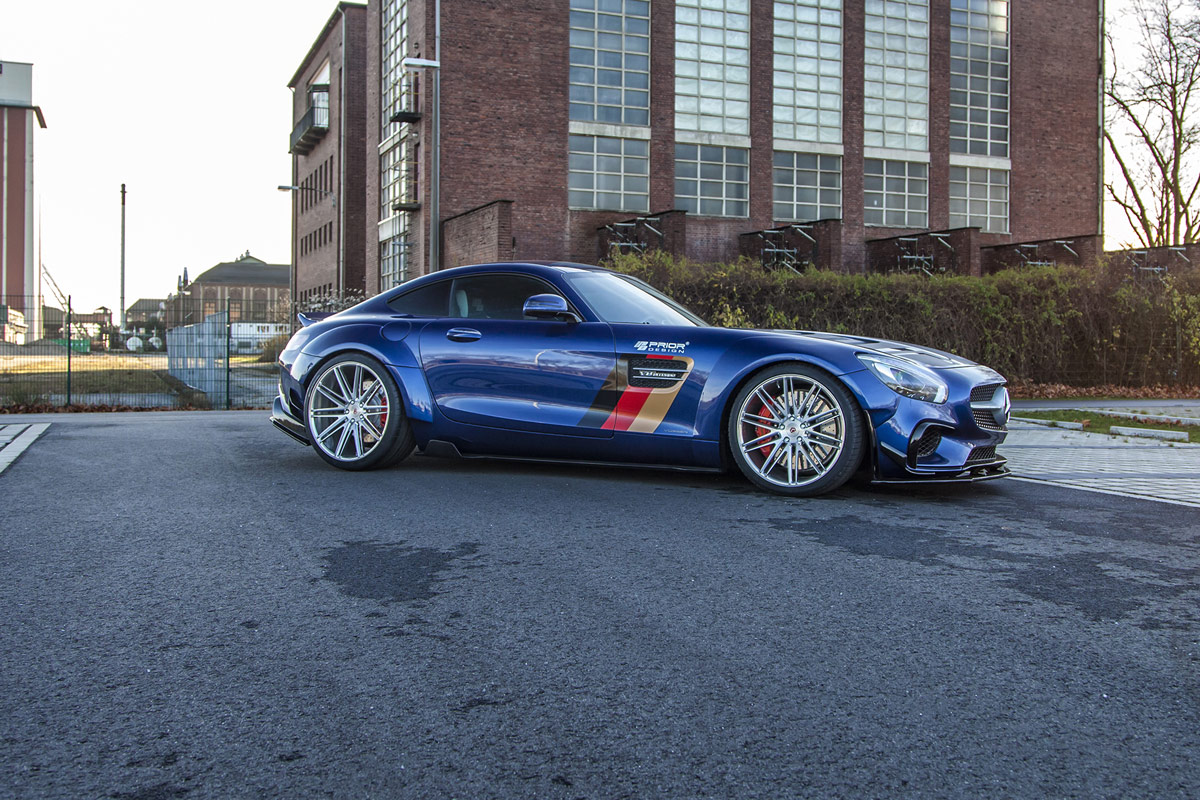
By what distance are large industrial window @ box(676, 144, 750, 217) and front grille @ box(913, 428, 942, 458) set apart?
2942 centimetres

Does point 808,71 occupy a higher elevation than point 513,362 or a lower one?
higher

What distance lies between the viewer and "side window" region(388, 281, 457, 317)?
7.57m

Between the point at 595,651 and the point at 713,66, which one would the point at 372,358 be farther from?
the point at 713,66

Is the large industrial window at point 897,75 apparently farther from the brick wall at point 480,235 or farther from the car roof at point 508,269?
the car roof at point 508,269

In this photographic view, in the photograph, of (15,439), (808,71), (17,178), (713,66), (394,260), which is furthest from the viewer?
(17,178)

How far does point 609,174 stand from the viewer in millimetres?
34125

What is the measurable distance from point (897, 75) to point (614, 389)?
34.6m

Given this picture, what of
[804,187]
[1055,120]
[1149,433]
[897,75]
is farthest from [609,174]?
[1149,433]

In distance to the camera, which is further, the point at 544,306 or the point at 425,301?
the point at 425,301

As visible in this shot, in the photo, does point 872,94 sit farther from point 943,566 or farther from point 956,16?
point 943,566

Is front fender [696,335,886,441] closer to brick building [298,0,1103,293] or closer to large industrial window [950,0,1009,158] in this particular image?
brick building [298,0,1103,293]

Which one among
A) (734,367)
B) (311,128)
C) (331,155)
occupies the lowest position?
(734,367)

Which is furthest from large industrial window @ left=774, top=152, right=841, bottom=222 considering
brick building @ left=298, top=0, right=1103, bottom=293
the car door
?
the car door

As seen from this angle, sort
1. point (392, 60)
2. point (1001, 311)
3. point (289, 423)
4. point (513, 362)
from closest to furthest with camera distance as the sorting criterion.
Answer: point (513, 362)
point (289, 423)
point (1001, 311)
point (392, 60)
